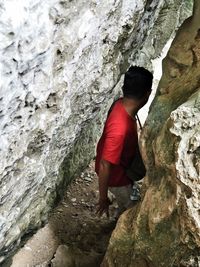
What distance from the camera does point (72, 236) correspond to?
16.4ft

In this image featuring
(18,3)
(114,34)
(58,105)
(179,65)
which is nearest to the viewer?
(18,3)

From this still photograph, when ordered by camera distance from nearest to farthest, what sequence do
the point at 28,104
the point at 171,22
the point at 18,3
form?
1. the point at 18,3
2. the point at 28,104
3. the point at 171,22

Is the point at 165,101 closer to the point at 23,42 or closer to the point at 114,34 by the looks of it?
the point at 114,34

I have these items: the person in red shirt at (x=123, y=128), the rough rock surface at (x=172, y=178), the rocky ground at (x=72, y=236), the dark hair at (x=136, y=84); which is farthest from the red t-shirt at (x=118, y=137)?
the rocky ground at (x=72, y=236)

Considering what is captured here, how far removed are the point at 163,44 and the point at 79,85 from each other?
18.1 feet

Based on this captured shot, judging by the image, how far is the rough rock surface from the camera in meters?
2.95

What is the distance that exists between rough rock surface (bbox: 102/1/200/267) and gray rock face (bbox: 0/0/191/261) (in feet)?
2.04

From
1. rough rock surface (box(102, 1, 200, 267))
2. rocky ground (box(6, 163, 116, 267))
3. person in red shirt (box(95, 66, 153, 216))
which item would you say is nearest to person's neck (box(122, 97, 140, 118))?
person in red shirt (box(95, 66, 153, 216))

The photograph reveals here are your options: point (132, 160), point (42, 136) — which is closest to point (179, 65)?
point (132, 160)

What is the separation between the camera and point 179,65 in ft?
12.8

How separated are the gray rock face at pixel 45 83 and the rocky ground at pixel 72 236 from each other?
0.89ft

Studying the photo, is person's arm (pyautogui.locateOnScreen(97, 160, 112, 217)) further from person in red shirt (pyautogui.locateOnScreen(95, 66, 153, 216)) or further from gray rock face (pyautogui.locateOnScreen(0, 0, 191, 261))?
gray rock face (pyautogui.locateOnScreen(0, 0, 191, 261))

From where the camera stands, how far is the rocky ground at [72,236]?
460 centimetres

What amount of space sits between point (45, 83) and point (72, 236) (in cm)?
222
